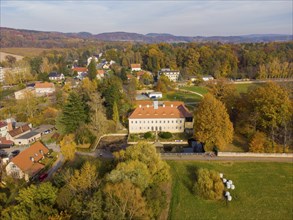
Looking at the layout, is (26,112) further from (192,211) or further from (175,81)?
(175,81)

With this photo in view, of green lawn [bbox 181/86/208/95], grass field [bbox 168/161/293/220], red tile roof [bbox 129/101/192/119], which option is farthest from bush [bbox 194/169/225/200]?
green lawn [bbox 181/86/208/95]

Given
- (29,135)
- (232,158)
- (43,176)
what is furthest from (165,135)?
(29,135)

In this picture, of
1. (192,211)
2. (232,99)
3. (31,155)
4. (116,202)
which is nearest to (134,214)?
(116,202)

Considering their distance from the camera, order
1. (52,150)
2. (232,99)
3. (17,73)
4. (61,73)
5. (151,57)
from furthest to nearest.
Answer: (151,57) → (61,73) → (17,73) → (232,99) → (52,150)

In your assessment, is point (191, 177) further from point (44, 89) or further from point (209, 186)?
point (44, 89)

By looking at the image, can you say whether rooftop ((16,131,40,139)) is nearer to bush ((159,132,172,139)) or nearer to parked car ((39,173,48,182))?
parked car ((39,173,48,182))
